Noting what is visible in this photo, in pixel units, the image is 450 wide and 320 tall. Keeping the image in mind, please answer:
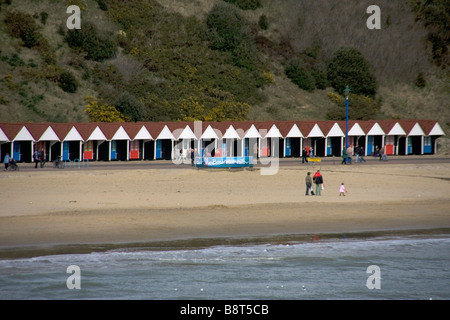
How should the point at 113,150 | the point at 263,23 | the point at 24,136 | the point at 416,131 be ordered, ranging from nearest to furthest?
the point at 24,136, the point at 113,150, the point at 416,131, the point at 263,23

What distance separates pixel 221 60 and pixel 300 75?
1062cm

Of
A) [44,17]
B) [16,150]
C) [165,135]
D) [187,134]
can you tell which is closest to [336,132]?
[187,134]

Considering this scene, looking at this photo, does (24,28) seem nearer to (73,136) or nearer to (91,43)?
(91,43)

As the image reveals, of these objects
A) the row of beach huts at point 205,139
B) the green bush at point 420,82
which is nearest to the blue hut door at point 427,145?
the row of beach huts at point 205,139

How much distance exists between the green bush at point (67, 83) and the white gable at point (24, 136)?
810 inches

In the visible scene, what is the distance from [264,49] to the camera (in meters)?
88.6

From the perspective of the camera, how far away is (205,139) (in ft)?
181

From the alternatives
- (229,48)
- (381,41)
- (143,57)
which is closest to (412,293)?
(143,57)

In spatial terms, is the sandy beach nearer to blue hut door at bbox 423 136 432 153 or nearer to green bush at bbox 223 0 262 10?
blue hut door at bbox 423 136 432 153

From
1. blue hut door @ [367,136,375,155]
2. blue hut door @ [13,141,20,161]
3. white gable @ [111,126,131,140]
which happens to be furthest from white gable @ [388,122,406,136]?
blue hut door @ [13,141,20,161]

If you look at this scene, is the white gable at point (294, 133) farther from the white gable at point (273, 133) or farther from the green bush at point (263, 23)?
the green bush at point (263, 23)

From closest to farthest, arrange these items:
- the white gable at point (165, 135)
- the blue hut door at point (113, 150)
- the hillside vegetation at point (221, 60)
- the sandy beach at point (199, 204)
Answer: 1. the sandy beach at point (199, 204)
2. the blue hut door at point (113, 150)
3. the white gable at point (165, 135)
4. the hillside vegetation at point (221, 60)

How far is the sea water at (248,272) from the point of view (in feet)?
63.3

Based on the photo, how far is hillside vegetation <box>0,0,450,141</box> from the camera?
69688 millimetres
